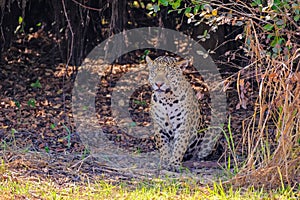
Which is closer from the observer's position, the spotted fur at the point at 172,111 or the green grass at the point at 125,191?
the green grass at the point at 125,191

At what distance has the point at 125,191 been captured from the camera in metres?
5.30

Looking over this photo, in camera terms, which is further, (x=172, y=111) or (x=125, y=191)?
(x=172, y=111)

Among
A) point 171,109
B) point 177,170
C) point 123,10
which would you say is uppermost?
point 123,10

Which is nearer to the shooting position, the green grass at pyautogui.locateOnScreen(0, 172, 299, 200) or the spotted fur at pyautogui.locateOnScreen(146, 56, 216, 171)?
the green grass at pyautogui.locateOnScreen(0, 172, 299, 200)

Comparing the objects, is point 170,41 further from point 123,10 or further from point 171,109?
point 171,109

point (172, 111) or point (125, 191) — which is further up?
point (172, 111)

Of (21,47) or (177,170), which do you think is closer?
(177,170)

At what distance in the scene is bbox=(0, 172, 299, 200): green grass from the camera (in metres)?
5.12

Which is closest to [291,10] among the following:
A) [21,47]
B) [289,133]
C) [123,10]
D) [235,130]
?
[289,133]

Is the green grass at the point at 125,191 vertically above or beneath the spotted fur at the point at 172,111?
beneath

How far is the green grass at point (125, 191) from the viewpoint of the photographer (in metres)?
5.12

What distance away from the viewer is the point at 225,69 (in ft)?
30.0

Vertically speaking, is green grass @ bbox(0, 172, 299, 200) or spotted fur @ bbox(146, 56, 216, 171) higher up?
spotted fur @ bbox(146, 56, 216, 171)

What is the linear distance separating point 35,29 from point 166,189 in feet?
18.7
